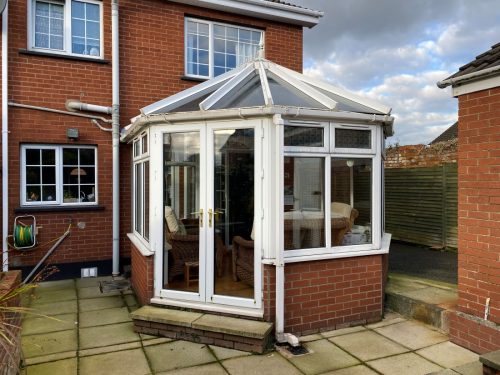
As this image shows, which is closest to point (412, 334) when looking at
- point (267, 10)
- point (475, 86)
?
point (475, 86)

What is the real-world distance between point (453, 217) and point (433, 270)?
2.31 metres

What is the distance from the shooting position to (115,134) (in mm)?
6879

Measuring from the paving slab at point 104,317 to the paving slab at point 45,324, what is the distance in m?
0.12

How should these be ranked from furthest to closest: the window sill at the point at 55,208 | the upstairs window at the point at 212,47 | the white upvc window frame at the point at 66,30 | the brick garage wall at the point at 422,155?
1. the brick garage wall at the point at 422,155
2. the upstairs window at the point at 212,47
3. the white upvc window frame at the point at 66,30
4. the window sill at the point at 55,208

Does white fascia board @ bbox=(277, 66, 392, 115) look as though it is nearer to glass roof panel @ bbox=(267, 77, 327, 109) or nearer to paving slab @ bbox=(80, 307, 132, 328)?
glass roof panel @ bbox=(267, 77, 327, 109)

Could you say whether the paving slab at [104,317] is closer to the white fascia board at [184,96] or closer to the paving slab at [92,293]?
the paving slab at [92,293]

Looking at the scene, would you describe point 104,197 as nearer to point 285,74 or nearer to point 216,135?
point 216,135

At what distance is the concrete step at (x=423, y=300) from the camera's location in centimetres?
457

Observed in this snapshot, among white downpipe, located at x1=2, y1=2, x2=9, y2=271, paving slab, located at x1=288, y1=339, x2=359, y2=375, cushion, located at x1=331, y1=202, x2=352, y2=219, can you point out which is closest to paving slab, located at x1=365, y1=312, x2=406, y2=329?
paving slab, located at x1=288, y1=339, x2=359, y2=375

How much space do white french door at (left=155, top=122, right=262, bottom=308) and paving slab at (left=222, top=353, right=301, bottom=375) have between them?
60cm

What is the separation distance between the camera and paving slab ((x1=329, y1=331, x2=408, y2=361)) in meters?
3.98

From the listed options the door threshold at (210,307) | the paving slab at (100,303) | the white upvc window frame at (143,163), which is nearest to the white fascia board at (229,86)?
the white upvc window frame at (143,163)

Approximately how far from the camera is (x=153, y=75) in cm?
749

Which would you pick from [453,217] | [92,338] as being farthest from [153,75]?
[453,217]
